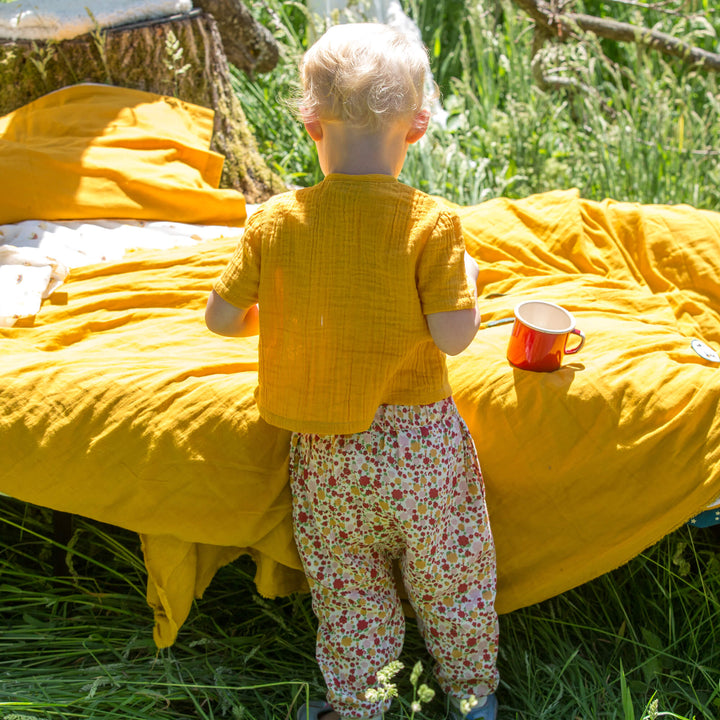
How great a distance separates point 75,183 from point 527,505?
1741 millimetres

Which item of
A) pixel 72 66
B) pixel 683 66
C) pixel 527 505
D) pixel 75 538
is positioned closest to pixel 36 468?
pixel 75 538

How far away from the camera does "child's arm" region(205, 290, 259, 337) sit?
4.82 ft

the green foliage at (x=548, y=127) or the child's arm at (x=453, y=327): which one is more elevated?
the child's arm at (x=453, y=327)

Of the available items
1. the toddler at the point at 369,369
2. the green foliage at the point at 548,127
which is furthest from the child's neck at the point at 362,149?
the green foliage at the point at 548,127

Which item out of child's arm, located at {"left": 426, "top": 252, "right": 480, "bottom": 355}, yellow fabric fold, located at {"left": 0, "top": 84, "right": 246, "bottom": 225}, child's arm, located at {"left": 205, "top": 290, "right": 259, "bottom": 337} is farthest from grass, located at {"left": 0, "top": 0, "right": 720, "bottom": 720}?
yellow fabric fold, located at {"left": 0, "top": 84, "right": 246, "bottom": 225}

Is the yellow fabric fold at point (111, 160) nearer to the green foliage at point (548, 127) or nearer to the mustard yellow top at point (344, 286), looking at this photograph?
the green foliage at point (548, 127)

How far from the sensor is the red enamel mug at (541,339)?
1706mm

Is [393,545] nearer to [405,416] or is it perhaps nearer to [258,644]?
[405,416]

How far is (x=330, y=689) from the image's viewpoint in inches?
63.7

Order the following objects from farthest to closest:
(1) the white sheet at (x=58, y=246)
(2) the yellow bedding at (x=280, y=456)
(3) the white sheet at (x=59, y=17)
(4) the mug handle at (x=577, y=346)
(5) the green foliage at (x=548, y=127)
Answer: (5) the green foliage at (x=548, y=127) < (3) the white sheet at (x=59, y=17) < (1) the white sheet at (x=58, y=246) < (4) the mug handle at (x=577, y=346) < (2) the yellow bedding at (x=280, y=456)

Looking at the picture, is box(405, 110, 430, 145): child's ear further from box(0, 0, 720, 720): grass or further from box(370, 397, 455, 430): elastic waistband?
box(370, 397, 455, 430): elastic waistband

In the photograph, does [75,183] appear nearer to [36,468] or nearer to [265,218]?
[36,468]

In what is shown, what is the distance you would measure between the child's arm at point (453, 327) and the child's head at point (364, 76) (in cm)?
34

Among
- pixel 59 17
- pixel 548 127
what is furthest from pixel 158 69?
pixel 548 127
